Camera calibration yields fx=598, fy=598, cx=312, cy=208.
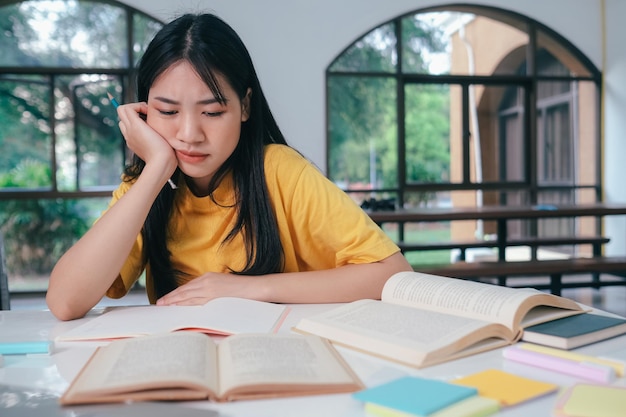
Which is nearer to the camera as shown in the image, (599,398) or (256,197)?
(599,398)

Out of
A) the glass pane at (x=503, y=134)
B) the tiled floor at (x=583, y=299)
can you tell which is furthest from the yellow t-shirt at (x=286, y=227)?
the glass pane at (x=503, y=134)

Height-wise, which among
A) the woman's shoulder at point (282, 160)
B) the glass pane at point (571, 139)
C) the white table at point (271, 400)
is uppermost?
the glass pane at point (571, 139)

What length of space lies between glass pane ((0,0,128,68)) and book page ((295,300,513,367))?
431 cm

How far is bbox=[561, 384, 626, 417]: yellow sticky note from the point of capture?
0.54 metres

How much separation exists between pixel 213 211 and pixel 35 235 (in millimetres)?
3806

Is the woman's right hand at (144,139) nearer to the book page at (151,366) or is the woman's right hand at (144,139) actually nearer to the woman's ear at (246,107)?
the woman's ear at (246,107)

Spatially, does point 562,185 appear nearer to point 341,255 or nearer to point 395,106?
point 395,106

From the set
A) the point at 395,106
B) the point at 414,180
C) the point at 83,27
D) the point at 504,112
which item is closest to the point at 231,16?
the point at 83,27

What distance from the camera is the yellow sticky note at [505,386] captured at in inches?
23.1

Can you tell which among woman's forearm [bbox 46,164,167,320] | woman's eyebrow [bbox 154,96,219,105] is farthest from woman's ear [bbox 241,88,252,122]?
woman's forearm [bbox 46,164,167,320]

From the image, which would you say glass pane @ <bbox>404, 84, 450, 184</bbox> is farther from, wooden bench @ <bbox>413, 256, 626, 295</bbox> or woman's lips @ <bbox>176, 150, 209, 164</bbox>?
woman's lips @ <bbox>176, 150, 209, 164</bbox>

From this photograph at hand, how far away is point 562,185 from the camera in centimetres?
571

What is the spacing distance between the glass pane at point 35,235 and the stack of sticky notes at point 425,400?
173 inches

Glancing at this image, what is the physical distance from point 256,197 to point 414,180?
412 cm
